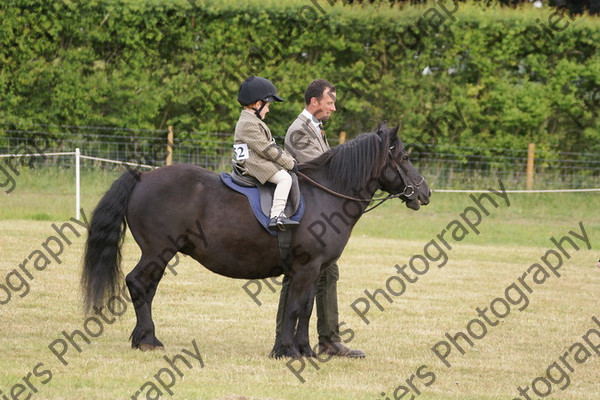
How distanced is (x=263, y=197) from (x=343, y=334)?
6.16 feet

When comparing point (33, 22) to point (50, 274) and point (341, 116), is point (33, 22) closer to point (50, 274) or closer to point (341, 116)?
point (341, 116)

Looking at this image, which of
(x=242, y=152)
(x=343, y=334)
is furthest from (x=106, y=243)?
(x=343, y=334)

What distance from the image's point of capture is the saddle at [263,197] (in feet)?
22.9

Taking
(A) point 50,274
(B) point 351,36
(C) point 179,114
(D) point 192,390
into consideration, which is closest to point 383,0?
(B) point 351,36

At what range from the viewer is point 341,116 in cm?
1972

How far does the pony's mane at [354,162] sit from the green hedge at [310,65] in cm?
1182

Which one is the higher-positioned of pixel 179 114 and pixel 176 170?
pixel 176 170

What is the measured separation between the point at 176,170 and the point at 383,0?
15.6 m

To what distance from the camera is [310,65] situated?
19859 millimetres

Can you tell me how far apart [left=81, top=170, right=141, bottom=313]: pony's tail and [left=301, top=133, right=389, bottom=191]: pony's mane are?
5.04ft

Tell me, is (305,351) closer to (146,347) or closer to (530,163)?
(146,347)

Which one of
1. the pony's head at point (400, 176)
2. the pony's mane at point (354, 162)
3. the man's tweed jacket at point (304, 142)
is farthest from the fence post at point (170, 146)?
the pony's head at point (400, 176)

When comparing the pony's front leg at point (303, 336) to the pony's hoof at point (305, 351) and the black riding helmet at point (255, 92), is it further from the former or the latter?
the black riding helmet at point (255, 92)

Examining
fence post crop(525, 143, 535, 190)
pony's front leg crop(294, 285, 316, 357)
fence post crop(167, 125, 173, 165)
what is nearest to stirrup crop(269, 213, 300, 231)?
pony's front leg crop(294, 285, 316, 357)
